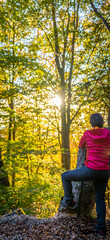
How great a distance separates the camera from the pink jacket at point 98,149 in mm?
2143

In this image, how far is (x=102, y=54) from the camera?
24.1 feet

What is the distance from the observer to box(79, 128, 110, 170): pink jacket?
214cm

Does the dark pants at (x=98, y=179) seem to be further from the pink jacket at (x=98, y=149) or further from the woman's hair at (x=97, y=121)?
the woman's hair at (x=97, y=121)

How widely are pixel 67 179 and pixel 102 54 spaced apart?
6.67m

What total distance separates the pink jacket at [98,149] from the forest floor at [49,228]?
0.96 m

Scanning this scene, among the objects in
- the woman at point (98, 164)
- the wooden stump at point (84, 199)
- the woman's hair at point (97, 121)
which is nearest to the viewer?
the woman at point (98, 164)

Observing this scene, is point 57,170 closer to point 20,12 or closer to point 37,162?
point 37,162

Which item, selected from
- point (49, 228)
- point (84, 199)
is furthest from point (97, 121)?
point (49, 228)

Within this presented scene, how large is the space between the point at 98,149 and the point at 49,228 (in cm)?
142

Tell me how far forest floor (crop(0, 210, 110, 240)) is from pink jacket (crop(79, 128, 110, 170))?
959 millimetres

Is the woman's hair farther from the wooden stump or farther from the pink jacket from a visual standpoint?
the wooden stump

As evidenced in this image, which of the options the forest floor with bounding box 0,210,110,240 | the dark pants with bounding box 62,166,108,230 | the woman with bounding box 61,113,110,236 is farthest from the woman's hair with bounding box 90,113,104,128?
the forest floor with bounding box 0,210,110,240

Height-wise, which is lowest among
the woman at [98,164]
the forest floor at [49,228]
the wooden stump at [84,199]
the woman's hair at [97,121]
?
the forest floor at [49,228]

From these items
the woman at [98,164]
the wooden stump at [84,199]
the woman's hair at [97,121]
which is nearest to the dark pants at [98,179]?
the woman at [98,164]
